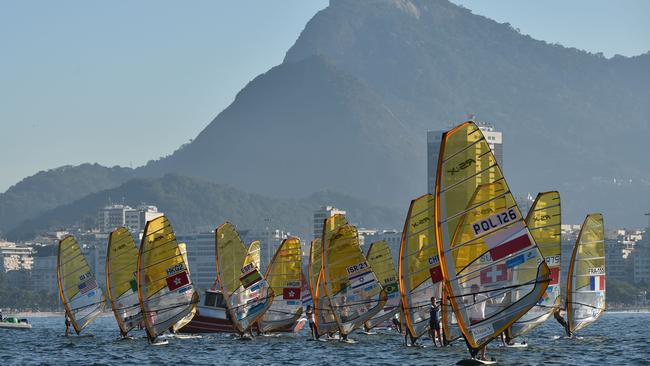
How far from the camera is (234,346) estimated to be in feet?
287

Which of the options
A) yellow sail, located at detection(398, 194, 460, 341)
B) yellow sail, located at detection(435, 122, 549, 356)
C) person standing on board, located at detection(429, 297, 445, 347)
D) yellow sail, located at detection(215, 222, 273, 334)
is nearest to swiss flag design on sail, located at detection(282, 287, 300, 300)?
yellow sail, located at detection(215, 222, 273, 334)

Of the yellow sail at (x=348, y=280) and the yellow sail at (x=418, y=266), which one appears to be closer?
the yellow sail at (x=418, y=266)

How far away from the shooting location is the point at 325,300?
87.1m

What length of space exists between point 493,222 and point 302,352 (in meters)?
24.8

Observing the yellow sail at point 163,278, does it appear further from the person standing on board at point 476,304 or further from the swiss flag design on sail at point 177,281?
the person standing on board at point 476,304

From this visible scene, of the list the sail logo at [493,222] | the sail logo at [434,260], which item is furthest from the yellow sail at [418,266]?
the sail logo at [493,222]

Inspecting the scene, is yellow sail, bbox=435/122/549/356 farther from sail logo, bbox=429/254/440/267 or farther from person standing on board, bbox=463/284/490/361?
sail logo, bbox=429/254/440/267

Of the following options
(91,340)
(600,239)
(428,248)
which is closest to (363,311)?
(428,248)

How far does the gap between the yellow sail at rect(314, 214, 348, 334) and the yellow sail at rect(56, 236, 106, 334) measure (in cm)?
2039

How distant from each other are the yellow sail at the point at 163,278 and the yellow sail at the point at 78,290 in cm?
1901

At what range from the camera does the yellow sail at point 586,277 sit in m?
87.2

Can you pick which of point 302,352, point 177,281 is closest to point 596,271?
point 302,352

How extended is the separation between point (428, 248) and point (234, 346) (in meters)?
14.1

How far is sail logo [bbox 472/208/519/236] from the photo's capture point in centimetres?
5719
